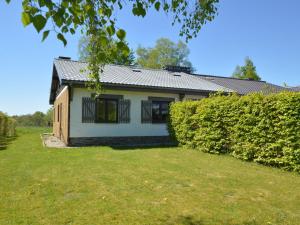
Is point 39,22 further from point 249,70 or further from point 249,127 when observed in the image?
point 249,70

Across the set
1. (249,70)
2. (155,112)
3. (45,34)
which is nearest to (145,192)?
(45,34)

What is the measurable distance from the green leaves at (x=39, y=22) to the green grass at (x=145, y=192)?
3.03 m

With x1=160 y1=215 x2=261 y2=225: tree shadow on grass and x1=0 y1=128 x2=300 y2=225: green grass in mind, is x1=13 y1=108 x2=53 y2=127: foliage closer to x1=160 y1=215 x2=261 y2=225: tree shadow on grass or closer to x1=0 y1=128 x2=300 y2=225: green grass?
x1=0 y1=128 x2=300 y2=225: green grass

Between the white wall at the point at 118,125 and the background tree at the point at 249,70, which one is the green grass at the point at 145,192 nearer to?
the white wall at the point at 118,125

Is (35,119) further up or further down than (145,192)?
further up

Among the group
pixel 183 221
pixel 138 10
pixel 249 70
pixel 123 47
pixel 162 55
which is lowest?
pixel 183 221

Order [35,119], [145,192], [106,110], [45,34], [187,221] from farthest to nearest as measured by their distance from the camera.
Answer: [35,119] < [106,110] < [145,192] < [187,221] < [45,34]

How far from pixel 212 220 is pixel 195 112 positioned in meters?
8.35

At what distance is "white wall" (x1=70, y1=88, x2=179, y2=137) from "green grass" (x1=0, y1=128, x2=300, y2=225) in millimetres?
5159

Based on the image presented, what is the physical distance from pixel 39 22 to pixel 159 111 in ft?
48.4

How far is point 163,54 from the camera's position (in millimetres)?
50469

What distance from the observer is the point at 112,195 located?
5.64m

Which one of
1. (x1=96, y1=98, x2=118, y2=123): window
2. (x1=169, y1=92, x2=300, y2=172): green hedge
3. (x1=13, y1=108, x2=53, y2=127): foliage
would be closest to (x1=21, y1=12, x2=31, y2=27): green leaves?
(x1=169, y1=92, x2=300, y2=172): green hedge

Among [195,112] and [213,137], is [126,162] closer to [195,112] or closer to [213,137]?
[213,137]
